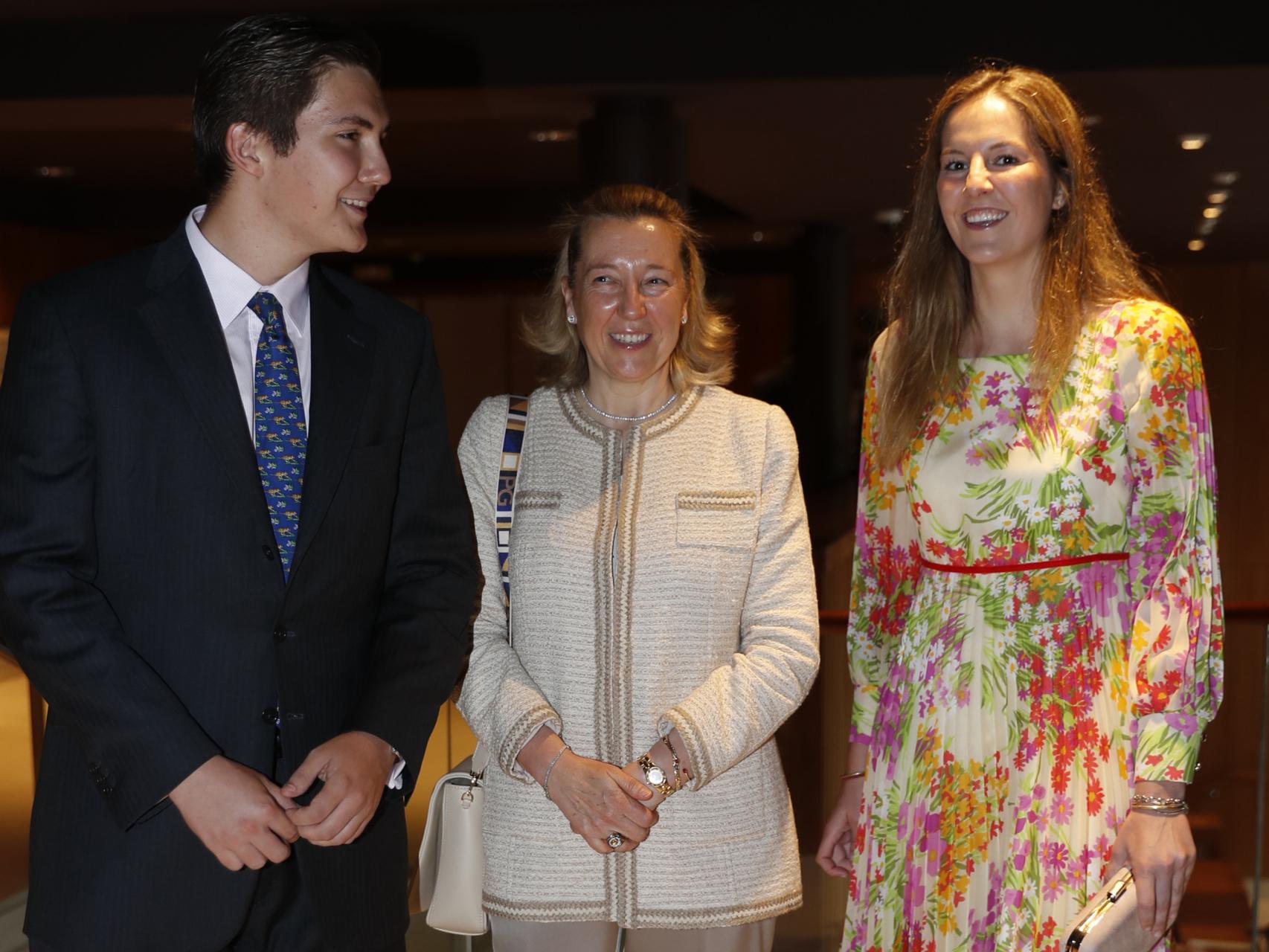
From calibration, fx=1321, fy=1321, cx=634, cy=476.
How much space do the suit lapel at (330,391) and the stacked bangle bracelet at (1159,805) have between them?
3.89 ft

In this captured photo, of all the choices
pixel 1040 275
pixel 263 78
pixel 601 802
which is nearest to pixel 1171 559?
pixel 1040 275

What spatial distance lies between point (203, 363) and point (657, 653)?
85 cm

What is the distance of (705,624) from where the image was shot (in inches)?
85.2

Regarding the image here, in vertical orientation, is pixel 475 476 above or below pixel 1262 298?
below

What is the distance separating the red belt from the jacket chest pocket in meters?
0.35

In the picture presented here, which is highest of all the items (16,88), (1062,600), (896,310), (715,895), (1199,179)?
(1199,179)

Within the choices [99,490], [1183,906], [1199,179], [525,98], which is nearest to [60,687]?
[99,490]

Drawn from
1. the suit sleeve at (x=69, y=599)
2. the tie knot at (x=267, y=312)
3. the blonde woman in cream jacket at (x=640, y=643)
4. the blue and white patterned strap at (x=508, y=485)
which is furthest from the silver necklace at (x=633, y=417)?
the suit sleeve at (x=69, y=599)

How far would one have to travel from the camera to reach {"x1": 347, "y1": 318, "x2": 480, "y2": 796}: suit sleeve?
73.0 inches

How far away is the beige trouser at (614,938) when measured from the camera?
2139 mm

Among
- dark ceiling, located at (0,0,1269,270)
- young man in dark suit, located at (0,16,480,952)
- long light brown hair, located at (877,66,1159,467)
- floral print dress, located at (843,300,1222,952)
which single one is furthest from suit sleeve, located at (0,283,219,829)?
dark ceiling, located at (0,0,1269,270)

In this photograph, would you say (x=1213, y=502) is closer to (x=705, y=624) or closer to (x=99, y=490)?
(x=705, y=624)

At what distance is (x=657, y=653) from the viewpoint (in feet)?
7.00

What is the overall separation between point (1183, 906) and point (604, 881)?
3099 mm
